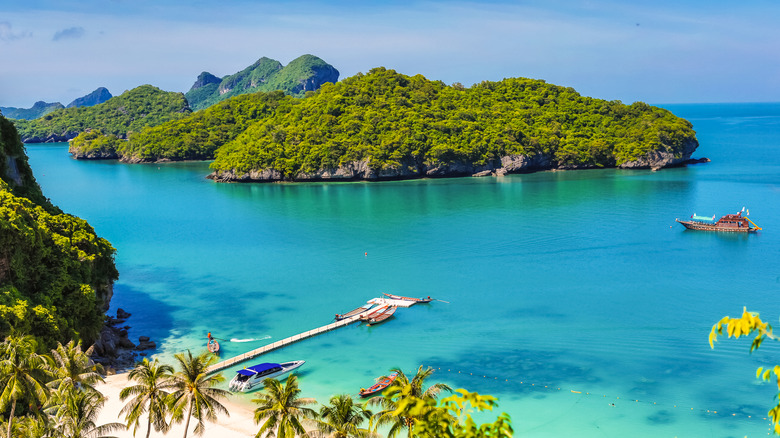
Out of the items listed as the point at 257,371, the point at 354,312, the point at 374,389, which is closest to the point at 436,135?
the point at 354,312

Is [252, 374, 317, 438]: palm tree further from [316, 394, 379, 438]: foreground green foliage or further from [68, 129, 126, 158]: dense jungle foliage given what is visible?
[68, 129, 126, 158]: dense jungle foliage

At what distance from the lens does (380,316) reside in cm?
3997

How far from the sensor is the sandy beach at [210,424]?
25.6 metres

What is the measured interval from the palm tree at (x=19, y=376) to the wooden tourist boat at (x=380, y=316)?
69.3ft

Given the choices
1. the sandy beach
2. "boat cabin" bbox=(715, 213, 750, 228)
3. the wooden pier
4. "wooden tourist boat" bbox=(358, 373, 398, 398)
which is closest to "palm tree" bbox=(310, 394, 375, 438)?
the sandy beach

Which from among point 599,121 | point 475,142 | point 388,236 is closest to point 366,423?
point 388,236

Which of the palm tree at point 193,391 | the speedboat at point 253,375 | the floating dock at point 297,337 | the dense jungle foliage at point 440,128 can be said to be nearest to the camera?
the palm tree at point 193,391

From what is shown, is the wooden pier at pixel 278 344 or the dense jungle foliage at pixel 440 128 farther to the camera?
the dense jungle foliage at pixel 440 128

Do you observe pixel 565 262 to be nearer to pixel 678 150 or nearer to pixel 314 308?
pixel 314 308

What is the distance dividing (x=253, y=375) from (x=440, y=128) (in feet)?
304

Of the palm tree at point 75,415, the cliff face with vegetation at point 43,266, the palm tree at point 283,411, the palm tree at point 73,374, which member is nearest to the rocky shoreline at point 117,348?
the cliff face with vegetation at point 43,266

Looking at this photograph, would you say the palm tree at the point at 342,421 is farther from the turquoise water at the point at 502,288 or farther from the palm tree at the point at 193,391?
the turquoise water at the point at 502,288

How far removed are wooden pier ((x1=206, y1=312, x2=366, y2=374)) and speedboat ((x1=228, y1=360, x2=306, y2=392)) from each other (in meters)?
1.80

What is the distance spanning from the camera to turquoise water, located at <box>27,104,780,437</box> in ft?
99.5
